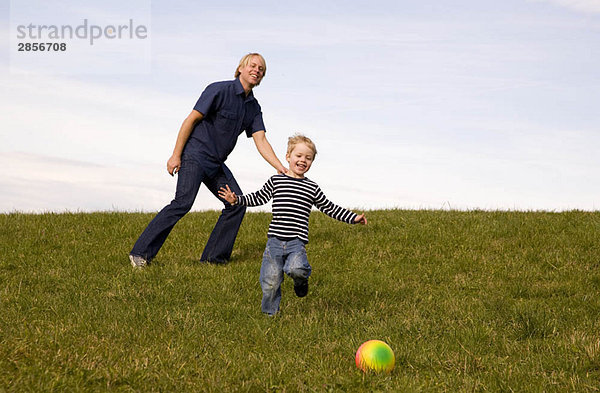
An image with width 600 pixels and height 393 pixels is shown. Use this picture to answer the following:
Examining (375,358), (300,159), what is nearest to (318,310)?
(300,159)

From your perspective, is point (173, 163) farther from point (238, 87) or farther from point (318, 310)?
point (318, 310)

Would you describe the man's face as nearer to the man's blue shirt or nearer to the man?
the man

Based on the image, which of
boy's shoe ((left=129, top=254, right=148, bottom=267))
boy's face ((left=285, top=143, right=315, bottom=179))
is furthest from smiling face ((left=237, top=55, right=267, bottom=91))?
boy's shoe ((left=129, top=254, right=148, bottom=267))

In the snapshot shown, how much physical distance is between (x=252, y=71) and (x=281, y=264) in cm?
337

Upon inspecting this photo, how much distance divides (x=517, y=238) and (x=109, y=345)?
25.0 ft

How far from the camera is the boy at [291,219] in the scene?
20.9 ft

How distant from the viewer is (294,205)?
21.2 ft

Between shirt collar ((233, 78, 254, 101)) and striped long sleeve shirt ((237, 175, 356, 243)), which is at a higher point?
shirt collar ((233, 78, 254, 101))

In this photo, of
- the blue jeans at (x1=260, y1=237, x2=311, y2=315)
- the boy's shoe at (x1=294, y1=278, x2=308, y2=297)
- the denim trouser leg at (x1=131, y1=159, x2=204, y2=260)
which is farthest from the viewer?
the denim trouser leg at (x1=131, y1=159, x2=204, y2=260)

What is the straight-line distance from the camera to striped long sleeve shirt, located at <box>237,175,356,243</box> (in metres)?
6.45

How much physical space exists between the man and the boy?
219 centimetres

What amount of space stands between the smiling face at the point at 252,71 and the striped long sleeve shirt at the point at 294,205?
259cm

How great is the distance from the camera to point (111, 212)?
43.3 ft

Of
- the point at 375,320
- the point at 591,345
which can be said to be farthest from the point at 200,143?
the point at 591,345
